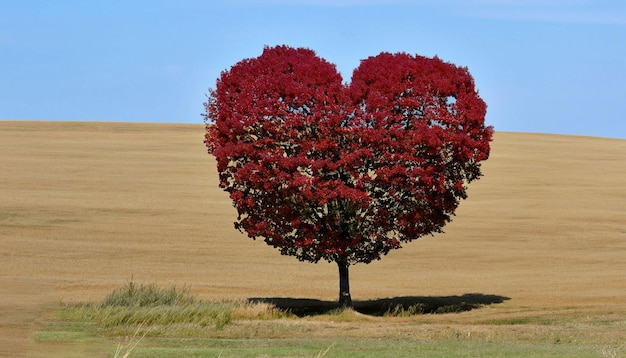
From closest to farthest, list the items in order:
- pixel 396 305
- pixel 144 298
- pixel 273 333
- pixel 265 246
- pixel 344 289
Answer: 1. pixel 273 333
2. pixel 144 298
3. pixel 344 289
4. pixel 396 305
5. pixel 265 246

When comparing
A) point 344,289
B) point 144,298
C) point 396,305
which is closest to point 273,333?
point 144,298

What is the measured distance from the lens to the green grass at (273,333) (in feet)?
72.9

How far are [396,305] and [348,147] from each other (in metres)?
6.27

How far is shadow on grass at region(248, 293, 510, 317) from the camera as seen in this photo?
114 ft

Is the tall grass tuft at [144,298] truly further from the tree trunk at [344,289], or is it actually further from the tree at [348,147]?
the tree trunk at [344,289]

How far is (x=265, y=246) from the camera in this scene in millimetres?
54031

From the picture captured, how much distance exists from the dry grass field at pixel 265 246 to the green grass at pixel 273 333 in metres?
0.31

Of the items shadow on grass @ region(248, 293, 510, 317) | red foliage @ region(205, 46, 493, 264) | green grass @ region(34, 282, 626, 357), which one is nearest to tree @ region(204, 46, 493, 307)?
red foliage @ region(205, 46, 493, 264)

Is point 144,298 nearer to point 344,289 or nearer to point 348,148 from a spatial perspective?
point 344,289

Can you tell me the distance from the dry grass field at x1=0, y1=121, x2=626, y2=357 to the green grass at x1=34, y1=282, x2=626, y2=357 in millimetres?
312

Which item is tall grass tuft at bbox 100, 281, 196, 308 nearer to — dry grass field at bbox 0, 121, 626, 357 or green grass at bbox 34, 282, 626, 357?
green grass at bbox 34, 282, 626, 357

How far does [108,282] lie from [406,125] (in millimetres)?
13499

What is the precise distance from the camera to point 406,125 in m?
34.4

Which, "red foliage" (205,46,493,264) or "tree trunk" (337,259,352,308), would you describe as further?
"tree trunk" (337,259,352,308)
